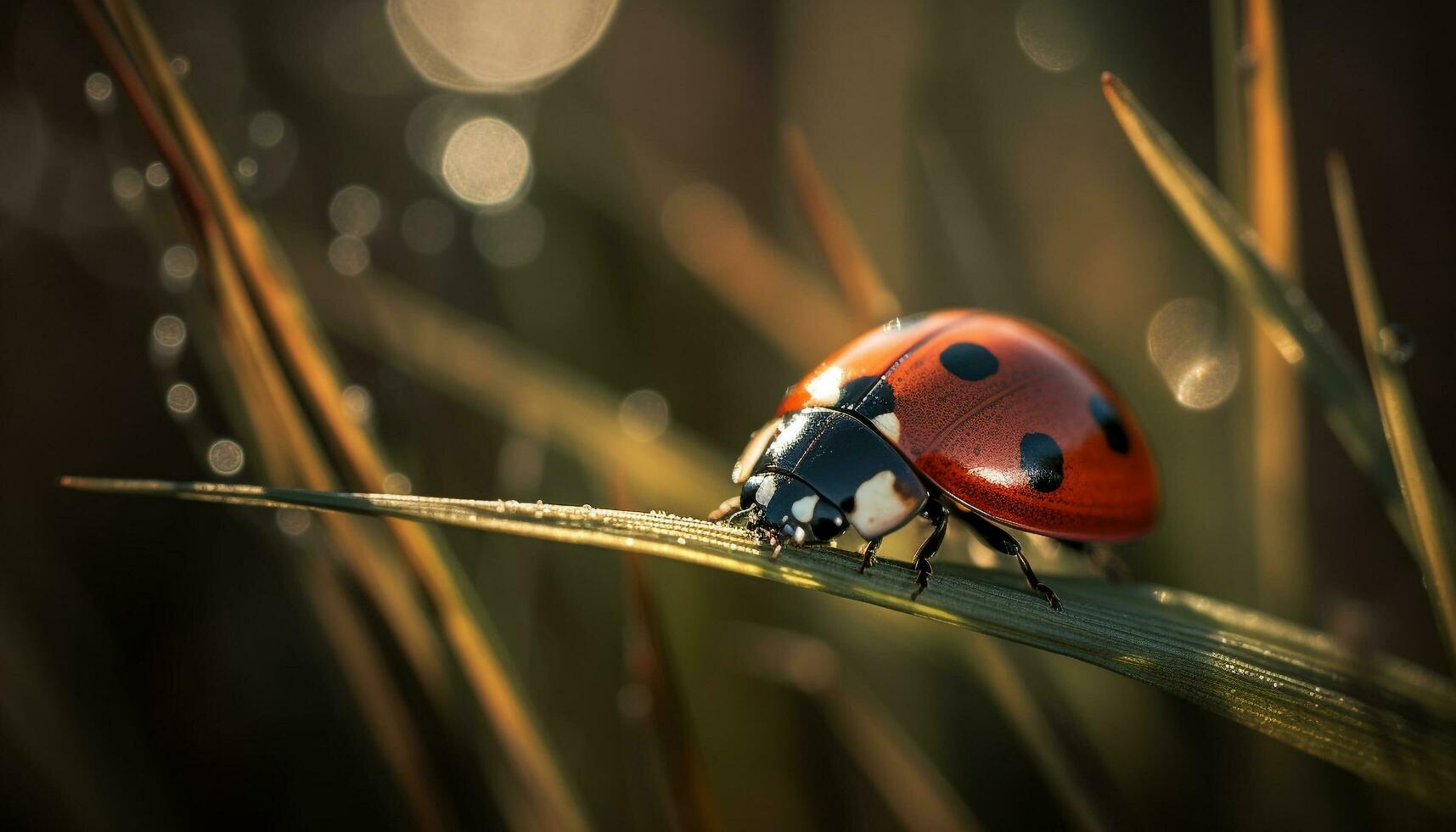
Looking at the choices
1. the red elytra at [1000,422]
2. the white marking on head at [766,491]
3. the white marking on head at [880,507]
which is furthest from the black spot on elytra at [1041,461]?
the white marking on head at [766,491]

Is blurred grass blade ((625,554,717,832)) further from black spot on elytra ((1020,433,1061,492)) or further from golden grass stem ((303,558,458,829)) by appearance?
black spot on elytra ((1020,433,1061,492))

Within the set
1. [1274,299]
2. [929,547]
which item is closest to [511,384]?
[929,547]

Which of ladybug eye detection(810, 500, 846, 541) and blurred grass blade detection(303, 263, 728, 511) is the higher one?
blurred grass blade detection(303, 263, 728, 511)

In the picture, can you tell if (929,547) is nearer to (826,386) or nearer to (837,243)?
(826,386)

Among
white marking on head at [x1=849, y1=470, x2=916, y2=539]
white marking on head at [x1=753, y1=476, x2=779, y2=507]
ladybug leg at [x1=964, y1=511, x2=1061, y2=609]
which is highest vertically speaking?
white marking on head at [x1=753, y1=476, x2=779, y2=507]

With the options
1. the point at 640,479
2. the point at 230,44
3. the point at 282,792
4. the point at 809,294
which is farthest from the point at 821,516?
the point at 230,44

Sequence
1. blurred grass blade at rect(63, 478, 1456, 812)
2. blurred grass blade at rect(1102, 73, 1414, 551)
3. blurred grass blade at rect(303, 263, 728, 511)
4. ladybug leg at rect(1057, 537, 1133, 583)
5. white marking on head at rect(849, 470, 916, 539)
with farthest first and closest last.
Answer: blurred grass blade at rect(303, 263, 728, 511), ladybug leg at rect(1057, 537, 1133, 583), white marking on head at rect(849, 470, 916, 539), blurred grass blade at rect(1102, 73, 1414, 551), blurred grass blade at rect(63, 478, 1456, 812)

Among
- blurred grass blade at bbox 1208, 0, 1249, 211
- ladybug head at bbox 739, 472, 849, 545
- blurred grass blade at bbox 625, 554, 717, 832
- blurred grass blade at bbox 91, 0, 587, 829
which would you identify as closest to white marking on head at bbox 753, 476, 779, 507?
ladybug head at bbox 739, 472, 849, 545

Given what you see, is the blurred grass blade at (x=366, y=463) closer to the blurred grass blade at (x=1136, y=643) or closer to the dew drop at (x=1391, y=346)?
the blurred grass blade at (x=1136, y=643)
